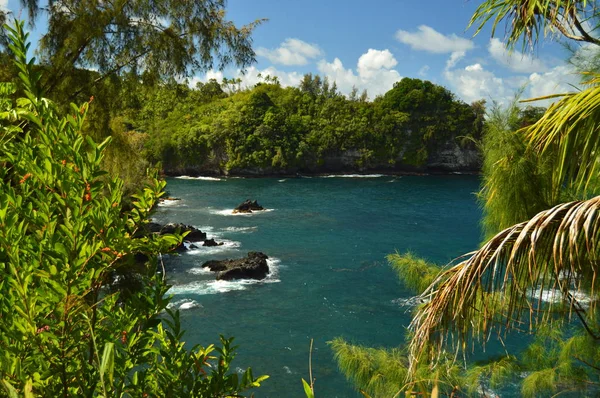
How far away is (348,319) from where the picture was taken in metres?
13.1

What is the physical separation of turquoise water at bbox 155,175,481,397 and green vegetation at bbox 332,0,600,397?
186 inches

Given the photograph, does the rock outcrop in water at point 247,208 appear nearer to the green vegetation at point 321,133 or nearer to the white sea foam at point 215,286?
the white sea foam at point 215,286

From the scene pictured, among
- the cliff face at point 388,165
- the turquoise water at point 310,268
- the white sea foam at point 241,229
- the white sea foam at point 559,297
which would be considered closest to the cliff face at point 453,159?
the cliff face at point 388,165

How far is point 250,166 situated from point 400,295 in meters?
37.9

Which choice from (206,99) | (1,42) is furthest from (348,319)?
(206,99)

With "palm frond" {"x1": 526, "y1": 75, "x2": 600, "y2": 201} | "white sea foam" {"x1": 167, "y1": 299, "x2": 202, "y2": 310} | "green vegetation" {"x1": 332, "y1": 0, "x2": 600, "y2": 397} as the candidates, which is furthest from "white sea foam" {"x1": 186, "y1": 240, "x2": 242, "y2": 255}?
"palm frond" {"x1": 526, "y1": 75, "x2": 600, "y2": 201}

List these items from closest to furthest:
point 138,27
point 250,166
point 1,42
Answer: point 1,42, point 138,27, point 250,166

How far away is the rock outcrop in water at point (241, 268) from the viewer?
16.5 metres

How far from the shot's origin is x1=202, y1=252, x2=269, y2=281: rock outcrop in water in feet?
54.3

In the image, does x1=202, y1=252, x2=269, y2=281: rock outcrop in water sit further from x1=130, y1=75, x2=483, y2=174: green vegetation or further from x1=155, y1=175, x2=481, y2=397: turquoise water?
x1=130, y1=75, x2=483, y2=174: green vegetation

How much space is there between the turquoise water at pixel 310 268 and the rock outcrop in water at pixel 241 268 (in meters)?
0.41

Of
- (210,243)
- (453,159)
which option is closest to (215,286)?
(210,243)

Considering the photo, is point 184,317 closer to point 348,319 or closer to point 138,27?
point 348,319

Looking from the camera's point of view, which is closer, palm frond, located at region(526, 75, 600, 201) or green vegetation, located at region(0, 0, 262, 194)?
palm frond, located at region(526, 75, 600, 201)
